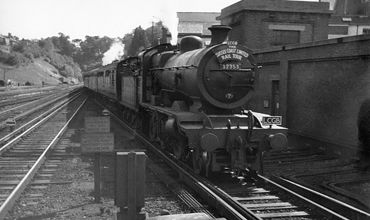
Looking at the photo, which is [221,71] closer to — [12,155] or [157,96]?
[157,96]

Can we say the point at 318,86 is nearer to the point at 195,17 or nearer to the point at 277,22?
the point at 277,22

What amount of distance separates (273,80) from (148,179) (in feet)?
25.6

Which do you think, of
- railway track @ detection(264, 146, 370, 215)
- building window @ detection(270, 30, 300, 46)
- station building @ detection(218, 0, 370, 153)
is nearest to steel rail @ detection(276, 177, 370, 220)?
railway track @ detection(264, 146, 370, 215)

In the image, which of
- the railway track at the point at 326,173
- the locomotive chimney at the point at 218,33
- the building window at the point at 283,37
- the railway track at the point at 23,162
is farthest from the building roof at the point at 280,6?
the locomotive chimney at the point at 218,33

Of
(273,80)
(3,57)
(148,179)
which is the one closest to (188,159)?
(148,179)

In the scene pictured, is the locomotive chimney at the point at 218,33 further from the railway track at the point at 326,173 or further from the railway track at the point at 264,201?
the railway track at the point at 326,173

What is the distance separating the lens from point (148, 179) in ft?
27.1

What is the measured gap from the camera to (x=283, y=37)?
2023cm

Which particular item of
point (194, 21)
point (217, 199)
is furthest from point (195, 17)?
point (217, 199)

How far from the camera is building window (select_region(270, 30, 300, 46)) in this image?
20062 mm

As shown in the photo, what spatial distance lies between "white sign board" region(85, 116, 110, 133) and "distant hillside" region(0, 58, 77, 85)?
185 feet

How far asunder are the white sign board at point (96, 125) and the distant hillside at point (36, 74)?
2223 inches

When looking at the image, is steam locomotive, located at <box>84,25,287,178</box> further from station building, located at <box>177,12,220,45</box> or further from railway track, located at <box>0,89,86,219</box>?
station building, located at <box>177,12,220,45</box>

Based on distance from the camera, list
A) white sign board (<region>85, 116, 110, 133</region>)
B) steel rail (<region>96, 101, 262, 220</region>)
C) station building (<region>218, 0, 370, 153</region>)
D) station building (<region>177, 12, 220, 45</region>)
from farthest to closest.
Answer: station building (<region>177, 12, 220, 45</region>)
station building (<region>218, 0, 370, 153</region>)
white sign board (<region>85, 116, 110, 133</region>)
steel rail (<region>96, 101, 262, 220</region>)
